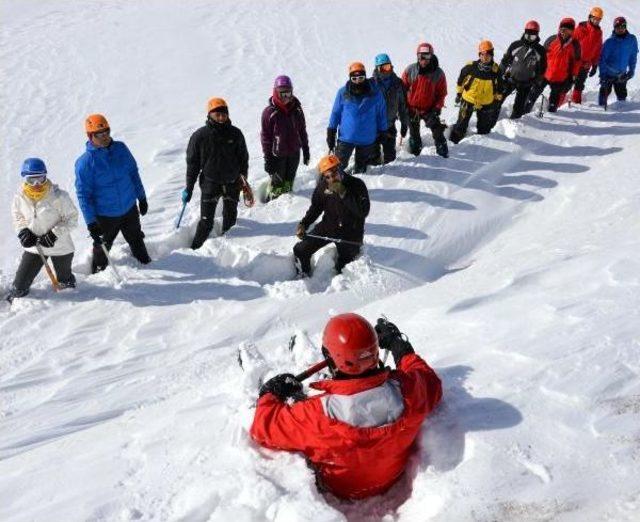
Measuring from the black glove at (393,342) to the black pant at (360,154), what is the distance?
4.46 metres

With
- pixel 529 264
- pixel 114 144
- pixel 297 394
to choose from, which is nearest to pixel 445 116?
pixel 529 264

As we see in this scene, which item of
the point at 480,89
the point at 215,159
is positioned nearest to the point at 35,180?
the point at 215,159

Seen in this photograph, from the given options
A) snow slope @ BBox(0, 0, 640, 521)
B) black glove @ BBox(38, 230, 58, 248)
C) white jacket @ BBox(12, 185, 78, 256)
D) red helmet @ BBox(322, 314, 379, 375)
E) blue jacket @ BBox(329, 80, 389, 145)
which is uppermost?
blue jacket @ BBox(329, 80, 389, 145)

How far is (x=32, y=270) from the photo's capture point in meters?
6.22

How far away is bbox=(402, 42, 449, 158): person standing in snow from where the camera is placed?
8.62m

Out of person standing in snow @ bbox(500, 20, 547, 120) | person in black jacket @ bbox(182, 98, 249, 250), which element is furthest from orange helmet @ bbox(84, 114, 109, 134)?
person standing in snow @ bbox(500, 20, 547, 120)

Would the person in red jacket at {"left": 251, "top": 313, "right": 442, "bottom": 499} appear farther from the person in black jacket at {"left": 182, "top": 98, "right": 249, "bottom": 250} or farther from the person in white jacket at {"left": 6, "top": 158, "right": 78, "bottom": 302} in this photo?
the person in black jacket at {"left": 182, "top": 98, "right": 249, "bottom": 250}

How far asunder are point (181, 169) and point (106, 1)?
16.2 m

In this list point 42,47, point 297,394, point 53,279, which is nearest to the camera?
point 297,394

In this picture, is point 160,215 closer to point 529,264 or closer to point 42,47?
point 529,264

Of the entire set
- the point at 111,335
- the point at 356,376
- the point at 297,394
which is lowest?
the point at 111,335

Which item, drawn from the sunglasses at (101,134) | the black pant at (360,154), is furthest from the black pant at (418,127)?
the sunglasses at (101,134)

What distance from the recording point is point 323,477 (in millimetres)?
3402

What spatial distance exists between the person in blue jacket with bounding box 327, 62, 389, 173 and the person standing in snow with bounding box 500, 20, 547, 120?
3233 millimetres
